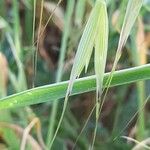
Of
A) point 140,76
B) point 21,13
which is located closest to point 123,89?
point 21,13

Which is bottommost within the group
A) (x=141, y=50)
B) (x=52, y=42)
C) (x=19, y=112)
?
(x=19, y=112)

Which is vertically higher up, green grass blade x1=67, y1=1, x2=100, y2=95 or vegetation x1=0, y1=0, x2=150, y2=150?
vegetation x1=0, y1=0, x2=150, y2=150

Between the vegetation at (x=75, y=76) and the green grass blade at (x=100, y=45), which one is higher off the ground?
the vegetation at (x=75, y=76)

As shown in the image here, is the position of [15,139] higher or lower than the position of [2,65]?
lower

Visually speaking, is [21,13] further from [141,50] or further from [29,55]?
[141,50]

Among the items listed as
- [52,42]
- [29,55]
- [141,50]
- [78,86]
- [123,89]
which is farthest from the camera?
[52,42]

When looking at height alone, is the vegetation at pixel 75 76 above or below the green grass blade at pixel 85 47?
above

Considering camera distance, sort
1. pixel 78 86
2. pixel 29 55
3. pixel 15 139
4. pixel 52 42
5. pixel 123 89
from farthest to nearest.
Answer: pixel 52 42, pixel 123 89, pixel 29 55, pixel 15 139, pixel 78 86

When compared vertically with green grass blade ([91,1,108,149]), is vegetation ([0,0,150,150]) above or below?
above
